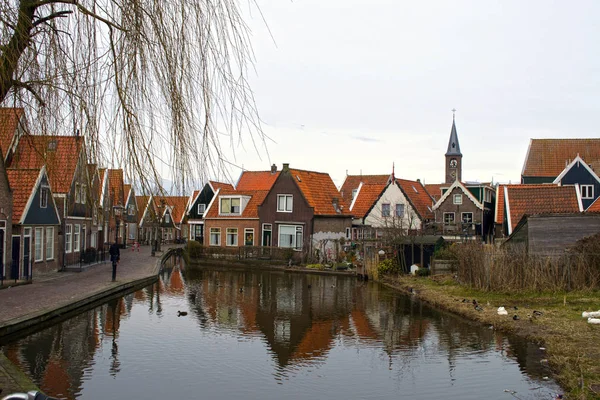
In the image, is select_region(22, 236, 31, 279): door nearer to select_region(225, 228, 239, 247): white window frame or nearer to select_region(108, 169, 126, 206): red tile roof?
select_region(108, 169, 126, 206): red tile roof

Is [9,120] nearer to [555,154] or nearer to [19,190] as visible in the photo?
[19,190]

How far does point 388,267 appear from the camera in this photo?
29734 millimetres

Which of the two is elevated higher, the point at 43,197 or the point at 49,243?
the point at 43,197

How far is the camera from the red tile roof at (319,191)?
3947 centimetres

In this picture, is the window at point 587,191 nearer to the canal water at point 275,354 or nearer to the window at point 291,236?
the window at point 291,236

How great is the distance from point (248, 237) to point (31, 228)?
19157mm

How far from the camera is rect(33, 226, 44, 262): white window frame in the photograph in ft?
77.6

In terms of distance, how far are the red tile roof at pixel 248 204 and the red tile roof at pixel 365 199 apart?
6380mm

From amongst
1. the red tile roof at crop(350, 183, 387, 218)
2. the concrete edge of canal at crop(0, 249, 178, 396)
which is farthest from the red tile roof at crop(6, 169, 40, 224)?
the red tile roof at crop(350, 183, 387, 218)

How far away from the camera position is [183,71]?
A: 16.1 feet

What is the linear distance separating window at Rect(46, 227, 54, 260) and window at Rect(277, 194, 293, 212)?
16.9 metres

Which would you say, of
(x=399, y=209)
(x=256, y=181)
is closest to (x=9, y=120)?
(x=399, y=209)

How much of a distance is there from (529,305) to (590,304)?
5.54ft

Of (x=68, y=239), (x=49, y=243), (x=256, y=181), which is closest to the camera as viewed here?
(x=49, y=243)
